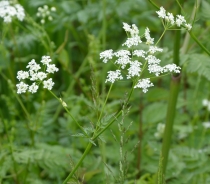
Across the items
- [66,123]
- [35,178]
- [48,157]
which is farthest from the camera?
[66,123]

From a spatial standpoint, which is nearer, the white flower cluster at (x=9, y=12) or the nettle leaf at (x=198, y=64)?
the nettle leaf at (x=198, y=64)

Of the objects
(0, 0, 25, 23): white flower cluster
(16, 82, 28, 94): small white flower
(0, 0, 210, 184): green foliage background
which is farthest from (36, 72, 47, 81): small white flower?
(0, 0, 25, 23): white flower cluster

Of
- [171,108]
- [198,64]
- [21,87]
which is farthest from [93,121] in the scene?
[21,87]

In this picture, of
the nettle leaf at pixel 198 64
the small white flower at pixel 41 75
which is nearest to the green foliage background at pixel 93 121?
the nettle leaf at pixel 198 64

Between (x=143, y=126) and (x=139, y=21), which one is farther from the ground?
(x=139, y=21)

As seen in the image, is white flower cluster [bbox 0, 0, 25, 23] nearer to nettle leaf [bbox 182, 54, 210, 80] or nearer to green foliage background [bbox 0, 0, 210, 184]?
green foliage background [bbox 0, 0, 210, 184]

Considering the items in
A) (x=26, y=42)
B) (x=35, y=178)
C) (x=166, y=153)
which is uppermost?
(x=26, y=42)

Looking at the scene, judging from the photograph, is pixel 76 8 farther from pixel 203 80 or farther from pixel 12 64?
pixel 203 80

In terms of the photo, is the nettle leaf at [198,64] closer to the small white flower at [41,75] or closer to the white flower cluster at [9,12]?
the small white flower at [41,75]

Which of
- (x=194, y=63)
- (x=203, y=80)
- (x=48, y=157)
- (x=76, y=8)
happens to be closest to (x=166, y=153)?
(x=194, y=63)
